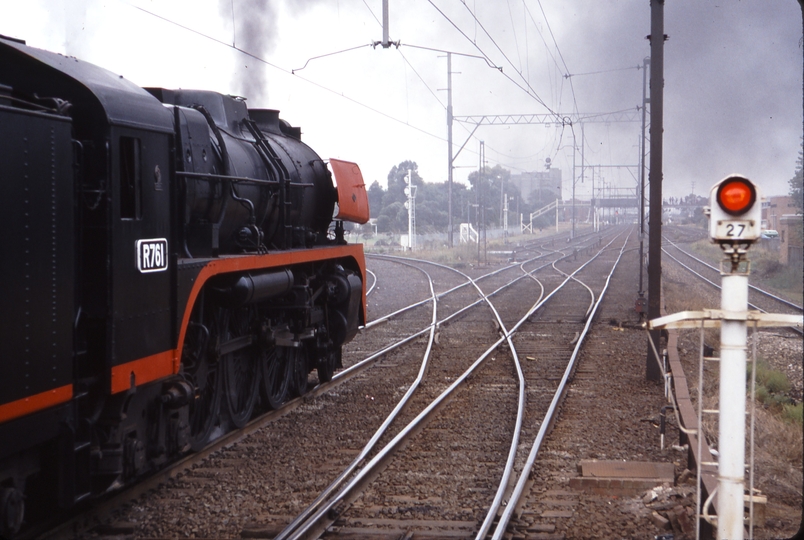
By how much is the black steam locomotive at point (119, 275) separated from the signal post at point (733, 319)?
364cm

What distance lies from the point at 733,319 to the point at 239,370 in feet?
19.5

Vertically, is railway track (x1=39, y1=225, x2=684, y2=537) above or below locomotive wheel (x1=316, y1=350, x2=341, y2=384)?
below

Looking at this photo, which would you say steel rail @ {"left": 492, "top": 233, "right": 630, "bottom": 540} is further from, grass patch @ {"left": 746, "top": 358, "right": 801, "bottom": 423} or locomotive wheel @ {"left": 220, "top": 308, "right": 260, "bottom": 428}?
locomotive wheel @ {"left": 220, "top": 308, "right": 260, "bottom": 428}

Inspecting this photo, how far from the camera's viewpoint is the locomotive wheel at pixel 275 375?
28.5ft

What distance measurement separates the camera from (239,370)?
8.22 meters

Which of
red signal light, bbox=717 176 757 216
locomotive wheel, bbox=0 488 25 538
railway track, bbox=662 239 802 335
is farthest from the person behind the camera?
railway track, bbox=662 239 802 335

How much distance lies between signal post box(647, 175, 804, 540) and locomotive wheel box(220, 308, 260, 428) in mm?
5147

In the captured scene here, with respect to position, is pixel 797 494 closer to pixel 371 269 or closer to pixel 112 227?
pixel 112 227

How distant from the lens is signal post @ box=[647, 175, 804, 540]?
10.8 feet

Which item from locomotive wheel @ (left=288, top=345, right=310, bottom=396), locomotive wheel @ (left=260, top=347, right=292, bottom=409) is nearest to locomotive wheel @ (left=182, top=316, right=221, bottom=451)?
locomotive wheel @ (left=260, top=347, right=292, bottom=409)

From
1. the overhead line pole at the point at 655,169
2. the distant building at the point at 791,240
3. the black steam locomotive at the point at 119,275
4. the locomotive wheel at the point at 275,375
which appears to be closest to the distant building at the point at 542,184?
the distant building at the point at 791,240

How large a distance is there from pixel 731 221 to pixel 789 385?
9.08 meters

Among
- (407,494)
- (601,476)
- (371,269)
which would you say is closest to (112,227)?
(407,494)

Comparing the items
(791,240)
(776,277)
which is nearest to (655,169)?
(776,277)
